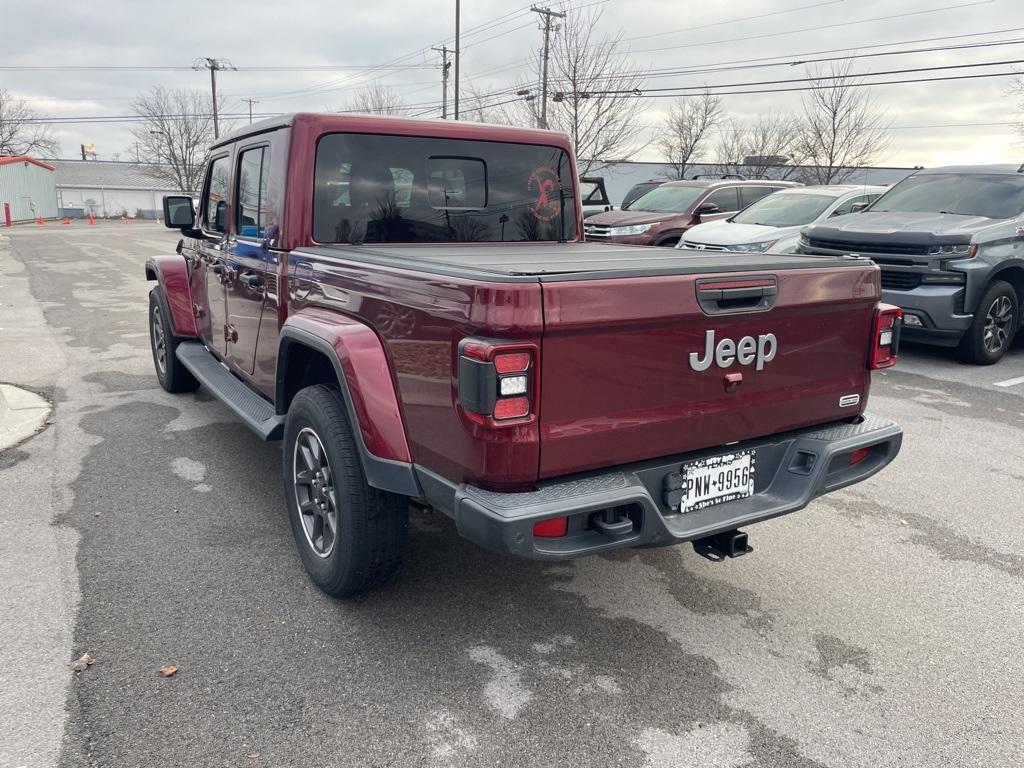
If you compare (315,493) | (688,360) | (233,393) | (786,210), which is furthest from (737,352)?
(786,210)

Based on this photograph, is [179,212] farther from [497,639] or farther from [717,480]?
[717,480]

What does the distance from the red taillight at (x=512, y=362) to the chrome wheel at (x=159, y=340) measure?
4.85m

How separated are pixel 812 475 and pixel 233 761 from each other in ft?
7.37

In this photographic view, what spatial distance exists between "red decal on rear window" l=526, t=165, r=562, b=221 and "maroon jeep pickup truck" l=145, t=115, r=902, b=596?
0.22m

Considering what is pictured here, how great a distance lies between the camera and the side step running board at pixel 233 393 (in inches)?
151

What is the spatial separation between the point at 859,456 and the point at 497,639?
5.56ft

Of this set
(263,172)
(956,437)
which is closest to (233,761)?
(263,172)

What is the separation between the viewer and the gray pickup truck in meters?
7.81

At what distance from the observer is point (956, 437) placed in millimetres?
5805

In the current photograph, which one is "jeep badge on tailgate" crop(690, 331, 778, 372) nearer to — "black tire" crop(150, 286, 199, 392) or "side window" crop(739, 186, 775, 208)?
"black tire" crop(150, 286, 199, 392)

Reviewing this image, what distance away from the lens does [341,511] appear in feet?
9.98

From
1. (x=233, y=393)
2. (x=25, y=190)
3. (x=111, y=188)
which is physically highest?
(x=111, y=188)

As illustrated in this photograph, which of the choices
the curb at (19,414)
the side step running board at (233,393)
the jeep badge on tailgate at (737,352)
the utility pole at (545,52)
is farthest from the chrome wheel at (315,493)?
the utility pole at (545,52)

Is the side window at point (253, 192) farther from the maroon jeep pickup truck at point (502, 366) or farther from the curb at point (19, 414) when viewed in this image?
the curb at point (19, 414)
